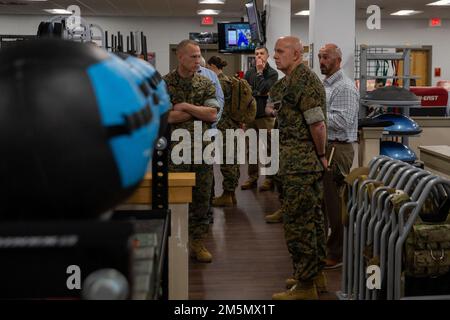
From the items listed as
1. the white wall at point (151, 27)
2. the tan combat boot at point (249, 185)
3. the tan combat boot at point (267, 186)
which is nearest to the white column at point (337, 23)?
the tan combat boot at point (267, 186)

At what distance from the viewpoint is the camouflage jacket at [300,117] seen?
317 cm

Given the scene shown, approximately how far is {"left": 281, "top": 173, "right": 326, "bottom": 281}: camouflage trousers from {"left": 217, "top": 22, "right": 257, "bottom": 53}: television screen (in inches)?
245

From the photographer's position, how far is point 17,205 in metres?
0.71

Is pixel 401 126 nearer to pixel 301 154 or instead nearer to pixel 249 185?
pixel 301 154

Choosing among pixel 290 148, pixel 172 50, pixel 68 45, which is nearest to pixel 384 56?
pixel 290 148

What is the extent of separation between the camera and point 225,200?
6.38 metres

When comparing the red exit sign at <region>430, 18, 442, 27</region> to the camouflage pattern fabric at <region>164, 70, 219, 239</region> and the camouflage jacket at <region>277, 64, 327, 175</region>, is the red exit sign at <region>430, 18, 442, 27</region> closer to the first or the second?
the camouflage pattern fabric at <region>164, 70, 219, 239</region>

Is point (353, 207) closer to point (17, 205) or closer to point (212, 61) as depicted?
point (17, 205)

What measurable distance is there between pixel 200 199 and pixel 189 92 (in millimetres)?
789

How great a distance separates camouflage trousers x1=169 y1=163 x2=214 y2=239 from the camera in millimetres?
4156

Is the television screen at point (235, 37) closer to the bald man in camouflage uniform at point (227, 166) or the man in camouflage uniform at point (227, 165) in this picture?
the man in camouflage uniform at point (227, 165)

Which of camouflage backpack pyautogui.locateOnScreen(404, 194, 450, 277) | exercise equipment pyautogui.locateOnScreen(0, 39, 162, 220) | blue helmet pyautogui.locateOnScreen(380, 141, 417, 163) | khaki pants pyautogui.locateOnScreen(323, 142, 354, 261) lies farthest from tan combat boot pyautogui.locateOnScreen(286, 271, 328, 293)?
exercise equipment pyautogui.locateOnScreen(0, 39, 162, 220)

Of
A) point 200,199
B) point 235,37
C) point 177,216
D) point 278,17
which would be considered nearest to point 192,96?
point 200,199

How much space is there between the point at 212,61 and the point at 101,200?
19.8ft
